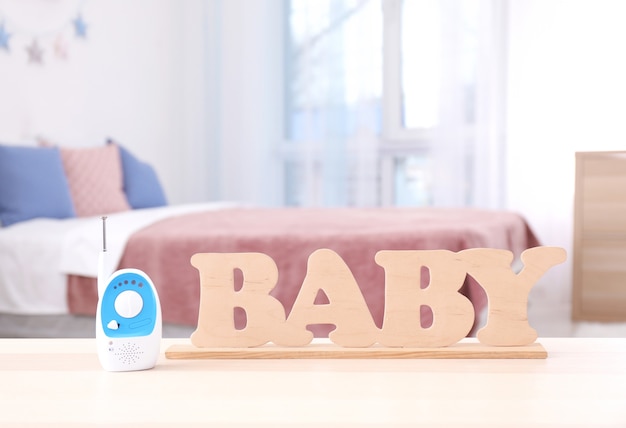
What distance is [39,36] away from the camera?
3133 millimetres

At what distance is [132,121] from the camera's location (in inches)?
155

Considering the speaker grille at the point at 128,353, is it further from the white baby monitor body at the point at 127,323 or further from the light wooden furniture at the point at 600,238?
the light wooden furniture at the point at 600,238

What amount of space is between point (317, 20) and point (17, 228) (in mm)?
2331

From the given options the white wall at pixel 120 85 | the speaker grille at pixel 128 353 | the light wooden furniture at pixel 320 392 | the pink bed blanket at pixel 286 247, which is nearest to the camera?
the light wooden furniture at pixel 320 392

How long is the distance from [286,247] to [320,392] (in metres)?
1.30

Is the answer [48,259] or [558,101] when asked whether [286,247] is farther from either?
[558,101]

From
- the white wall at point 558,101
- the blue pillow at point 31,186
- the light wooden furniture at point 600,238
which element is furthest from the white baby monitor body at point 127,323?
the white wall at point 558,101

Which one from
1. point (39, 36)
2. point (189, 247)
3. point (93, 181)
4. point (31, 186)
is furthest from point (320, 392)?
point (39, 36)

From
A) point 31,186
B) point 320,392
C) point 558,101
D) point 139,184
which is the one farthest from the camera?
point 558,101

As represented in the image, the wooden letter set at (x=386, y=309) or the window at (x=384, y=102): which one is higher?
the window at (x=384, y=102)

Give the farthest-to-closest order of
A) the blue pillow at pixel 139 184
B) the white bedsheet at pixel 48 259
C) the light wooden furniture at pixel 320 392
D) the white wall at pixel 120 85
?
the blue pillow at pixel 139 184, the white wall at pixel 120 85, the white bedsheet at pixel 48 259, the light wooden furniture at pixel 320 392

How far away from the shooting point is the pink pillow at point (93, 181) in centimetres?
290

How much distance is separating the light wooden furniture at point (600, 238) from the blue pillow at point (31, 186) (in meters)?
2.21

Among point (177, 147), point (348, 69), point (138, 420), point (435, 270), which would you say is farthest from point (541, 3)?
point (138, 420)
